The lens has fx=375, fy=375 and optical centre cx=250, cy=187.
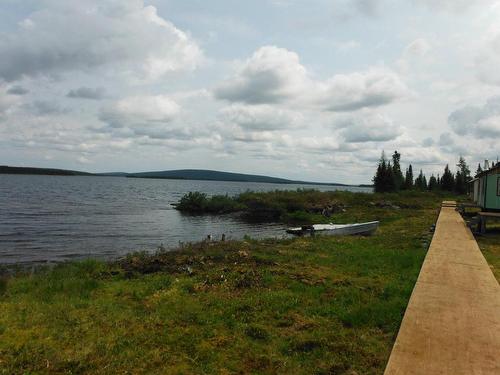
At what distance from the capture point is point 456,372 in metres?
4.61

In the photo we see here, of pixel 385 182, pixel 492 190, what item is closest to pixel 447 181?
pixel 385 182

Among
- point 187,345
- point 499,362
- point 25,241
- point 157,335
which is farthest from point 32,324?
point 25,241

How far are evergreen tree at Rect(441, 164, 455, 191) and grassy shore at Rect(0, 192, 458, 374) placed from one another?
9511 centimetres

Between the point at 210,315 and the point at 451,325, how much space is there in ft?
16.7

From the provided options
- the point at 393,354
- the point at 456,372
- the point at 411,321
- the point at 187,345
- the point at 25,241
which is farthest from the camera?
the point at 25,241

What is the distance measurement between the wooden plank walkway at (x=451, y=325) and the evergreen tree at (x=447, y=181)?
99377mm

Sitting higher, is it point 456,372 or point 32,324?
point 456,372

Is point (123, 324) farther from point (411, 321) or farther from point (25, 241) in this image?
point (25, 241)

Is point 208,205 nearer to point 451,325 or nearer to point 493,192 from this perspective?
point 493,192

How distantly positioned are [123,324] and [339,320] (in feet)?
15.7

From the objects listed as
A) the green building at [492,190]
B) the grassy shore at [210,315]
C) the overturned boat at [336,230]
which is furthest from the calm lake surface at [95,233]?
the green building at [492,190]

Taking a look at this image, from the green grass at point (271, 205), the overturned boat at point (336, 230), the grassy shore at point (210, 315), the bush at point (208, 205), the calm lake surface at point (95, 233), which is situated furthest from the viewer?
the bush at point (208, 205)

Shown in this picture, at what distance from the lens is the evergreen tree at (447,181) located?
323 ft

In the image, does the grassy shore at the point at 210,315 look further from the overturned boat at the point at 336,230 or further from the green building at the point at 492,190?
the green building at the point at 492,190
